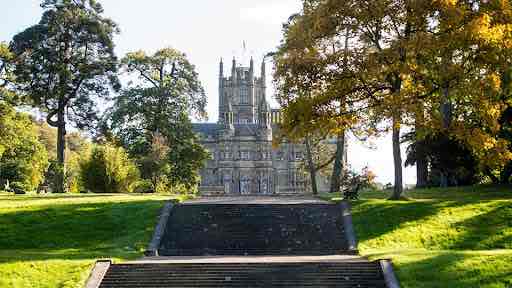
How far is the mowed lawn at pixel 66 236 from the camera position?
79.8 ft

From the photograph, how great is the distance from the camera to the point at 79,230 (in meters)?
32.7

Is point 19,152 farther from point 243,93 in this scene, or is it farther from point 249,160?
point 243,93

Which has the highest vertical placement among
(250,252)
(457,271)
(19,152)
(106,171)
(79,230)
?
A: (19,152)

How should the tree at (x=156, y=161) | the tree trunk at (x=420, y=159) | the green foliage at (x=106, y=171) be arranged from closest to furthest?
the tree trunk at (x=420, y=159) → the green foliage at (x=106, y=171) → the tree at (x=156, y=161)

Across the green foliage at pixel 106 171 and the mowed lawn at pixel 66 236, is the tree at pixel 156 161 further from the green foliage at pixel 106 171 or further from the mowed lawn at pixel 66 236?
the mowed lawn at pixel 66 236

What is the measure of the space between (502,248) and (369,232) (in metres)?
5.88

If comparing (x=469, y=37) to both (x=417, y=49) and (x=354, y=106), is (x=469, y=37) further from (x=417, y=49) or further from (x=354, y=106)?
(x=354, y=106)

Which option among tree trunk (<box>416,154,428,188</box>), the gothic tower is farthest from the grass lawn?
the gothic tower

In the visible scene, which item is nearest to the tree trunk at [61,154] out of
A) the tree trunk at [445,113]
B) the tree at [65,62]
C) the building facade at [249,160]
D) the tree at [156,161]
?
the tree at [65,62]

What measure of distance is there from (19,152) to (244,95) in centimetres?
6379

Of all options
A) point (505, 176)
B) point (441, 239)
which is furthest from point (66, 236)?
point (505, 176)

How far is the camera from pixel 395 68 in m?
33.6

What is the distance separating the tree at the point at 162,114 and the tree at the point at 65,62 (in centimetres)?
788

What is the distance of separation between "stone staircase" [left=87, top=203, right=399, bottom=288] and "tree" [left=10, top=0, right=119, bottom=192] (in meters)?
20.8
